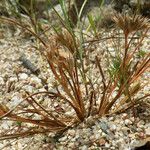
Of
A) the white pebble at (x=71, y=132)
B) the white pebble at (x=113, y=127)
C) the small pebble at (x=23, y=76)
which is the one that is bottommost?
the white pebble at (x=113, y=127)

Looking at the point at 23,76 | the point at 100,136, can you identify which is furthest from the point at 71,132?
the point at 23,76

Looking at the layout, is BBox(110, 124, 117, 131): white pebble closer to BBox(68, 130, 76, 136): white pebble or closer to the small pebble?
BBox(68, 130, 76, 136): white pebble

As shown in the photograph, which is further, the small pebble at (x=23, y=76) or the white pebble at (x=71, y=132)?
the small pebble at (x=23, y=76)

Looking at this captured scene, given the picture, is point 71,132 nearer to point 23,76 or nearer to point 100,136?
point 100,136

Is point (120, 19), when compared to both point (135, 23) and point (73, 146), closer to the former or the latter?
point (135, 23)

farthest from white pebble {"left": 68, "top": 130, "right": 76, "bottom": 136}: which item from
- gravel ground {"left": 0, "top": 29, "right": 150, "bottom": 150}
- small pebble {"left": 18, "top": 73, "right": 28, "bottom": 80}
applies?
small pebble {"left": 18, "top": 73, "right": 28, "bottom": 80}

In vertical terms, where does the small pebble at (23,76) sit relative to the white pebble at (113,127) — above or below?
above

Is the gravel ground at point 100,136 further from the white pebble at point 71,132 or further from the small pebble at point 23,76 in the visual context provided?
the small pebble at point 23,76

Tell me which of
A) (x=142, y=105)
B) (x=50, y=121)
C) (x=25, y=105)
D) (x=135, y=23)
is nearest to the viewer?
(x=135, y=23)

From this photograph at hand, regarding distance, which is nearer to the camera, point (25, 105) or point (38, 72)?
point (25, 105)

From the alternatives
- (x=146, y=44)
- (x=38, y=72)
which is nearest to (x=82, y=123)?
(x=38, y=72)

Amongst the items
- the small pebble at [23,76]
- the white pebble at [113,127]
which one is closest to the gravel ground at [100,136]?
the white pebble at [113,127]
